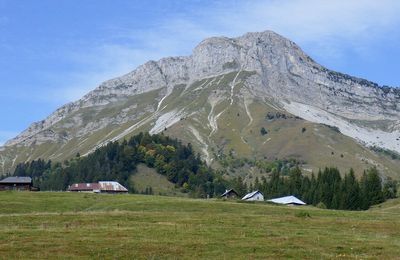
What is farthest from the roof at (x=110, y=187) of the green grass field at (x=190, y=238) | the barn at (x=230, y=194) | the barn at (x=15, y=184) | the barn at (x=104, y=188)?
the green grass field at (x=190, y=238)

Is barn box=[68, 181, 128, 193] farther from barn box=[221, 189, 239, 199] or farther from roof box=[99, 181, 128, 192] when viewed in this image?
barn box=[221, 189, 239, 199]

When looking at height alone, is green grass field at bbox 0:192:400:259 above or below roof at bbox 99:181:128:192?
below

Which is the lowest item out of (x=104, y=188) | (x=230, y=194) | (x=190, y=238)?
(x=190, y=238)

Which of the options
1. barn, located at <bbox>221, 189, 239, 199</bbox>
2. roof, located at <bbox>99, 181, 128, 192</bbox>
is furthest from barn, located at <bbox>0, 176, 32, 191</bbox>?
barn, located at <bbox>221, 189, 239, 199</bbox>

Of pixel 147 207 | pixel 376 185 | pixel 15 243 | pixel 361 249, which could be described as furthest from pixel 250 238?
pixel 376 185

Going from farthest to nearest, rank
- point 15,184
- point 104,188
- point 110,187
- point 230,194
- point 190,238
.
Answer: point 110,187 < point 104,188 < point 230,194 < point 15,184 < point 190,238

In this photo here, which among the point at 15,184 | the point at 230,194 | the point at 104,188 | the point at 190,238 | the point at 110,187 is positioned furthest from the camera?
the point at 110,187

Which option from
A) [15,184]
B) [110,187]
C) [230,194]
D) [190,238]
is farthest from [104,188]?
[190,238]

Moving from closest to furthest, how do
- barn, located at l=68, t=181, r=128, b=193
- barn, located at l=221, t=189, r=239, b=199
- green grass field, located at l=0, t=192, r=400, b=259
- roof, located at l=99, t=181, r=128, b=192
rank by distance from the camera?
green grass field, located at l=0, t=192, r=400, b=259
barn, located at l=221, t=189, r=239, b=199
barn, located at l=68, t=181, r=128, b=193
roof, located at l=99, t=181, r=128, b=192

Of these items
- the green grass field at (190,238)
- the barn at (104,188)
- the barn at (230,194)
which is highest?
the barn at (104,188)

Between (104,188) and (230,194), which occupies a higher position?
(104,188)

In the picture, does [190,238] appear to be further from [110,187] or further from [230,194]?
[110,187]

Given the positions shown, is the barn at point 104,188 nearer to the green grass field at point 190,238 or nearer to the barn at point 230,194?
the barn at point 230,194

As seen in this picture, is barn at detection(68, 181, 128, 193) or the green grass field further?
barn at detection(68, 181, 128, 193)
